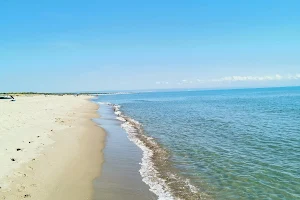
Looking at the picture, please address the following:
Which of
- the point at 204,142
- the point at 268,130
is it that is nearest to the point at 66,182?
the point at 204,142

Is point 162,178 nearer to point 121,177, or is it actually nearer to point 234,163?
point 121,177

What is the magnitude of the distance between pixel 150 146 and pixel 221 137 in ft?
20.6

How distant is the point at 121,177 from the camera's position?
10992 mm

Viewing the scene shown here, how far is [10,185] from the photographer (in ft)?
28.6

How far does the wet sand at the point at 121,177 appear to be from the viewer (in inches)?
356

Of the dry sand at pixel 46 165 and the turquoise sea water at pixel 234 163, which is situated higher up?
the dry sand at pixel 46 165

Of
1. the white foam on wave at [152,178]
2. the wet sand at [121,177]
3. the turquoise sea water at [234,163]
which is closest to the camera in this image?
the wet sand at [121,177]

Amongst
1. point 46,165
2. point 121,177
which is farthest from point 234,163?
point 46,165

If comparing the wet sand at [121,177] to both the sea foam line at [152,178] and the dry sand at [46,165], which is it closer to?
the sea foam line at [152,178]

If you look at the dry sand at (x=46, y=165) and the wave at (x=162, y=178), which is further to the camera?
the wave at (x=162, y=178)

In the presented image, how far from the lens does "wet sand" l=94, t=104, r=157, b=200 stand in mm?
9047

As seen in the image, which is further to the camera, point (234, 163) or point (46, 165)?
point (234, 163)

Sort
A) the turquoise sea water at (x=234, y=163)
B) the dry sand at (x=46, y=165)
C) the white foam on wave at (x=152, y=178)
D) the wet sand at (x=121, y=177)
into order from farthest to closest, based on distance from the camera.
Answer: the turquoise sea water at (x=234, y=163) → the white foam on wave at (x=152, y=178) → the wet sand at (x=121, y=177) → the dry sand at (x=46, y=165)

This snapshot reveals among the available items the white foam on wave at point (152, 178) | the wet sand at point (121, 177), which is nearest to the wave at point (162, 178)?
the white foam on wave at point (152, 178)
